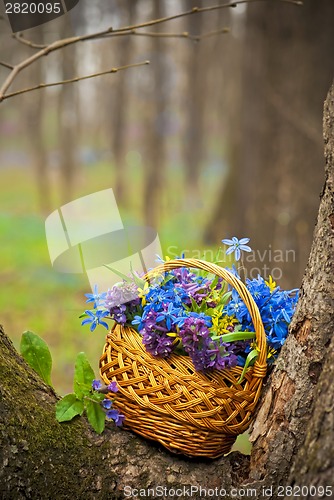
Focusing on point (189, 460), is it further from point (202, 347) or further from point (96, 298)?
point (96, 298)

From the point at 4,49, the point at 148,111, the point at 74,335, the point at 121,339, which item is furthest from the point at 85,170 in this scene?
the point at 121,339

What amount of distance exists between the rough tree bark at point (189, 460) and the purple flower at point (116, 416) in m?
0.04

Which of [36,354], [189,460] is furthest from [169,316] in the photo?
[36,354]

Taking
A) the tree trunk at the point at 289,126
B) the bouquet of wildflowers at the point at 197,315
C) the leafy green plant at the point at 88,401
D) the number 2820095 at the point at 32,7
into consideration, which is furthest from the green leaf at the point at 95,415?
the tree trunk at the point at 289,126

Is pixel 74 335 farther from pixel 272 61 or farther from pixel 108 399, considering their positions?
pixel 108 399

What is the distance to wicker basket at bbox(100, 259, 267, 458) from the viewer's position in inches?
53.8

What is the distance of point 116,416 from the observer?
1452 millimetres

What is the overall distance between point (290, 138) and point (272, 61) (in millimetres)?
715

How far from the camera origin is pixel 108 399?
4.80ft

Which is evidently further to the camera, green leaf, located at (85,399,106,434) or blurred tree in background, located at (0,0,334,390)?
blurred tree in background, located at (0,0,334,390)

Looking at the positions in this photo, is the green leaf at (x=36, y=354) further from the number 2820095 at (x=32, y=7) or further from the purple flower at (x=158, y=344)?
the number 2820095 at (x=32, y=7)

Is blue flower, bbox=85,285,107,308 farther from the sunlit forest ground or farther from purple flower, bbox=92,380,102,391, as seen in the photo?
purple flower, bbox=92,380,102,391

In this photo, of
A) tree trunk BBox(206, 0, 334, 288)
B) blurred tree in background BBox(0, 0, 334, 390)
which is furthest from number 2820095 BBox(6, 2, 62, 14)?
tree trunk BBox(206, 0, 334, 288)

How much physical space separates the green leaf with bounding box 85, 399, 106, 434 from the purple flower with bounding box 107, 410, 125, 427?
30 millimetres
